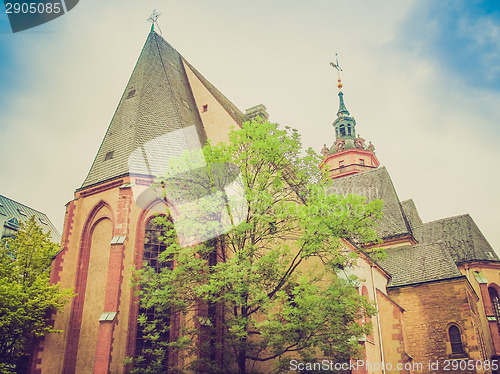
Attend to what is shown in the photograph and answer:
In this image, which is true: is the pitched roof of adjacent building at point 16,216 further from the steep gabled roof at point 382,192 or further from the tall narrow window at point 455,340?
the tall narrow window at point 455,340

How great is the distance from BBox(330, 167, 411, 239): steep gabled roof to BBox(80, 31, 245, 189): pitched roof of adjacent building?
43.0ft

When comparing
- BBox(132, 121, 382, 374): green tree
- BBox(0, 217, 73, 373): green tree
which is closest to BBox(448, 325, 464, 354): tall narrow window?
BBox(132, 121, 382, 374): green tree

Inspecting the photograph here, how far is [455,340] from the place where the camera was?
20.5 m

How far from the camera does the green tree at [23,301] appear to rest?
15.0m

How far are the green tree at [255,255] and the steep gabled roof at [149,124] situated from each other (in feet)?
14.7

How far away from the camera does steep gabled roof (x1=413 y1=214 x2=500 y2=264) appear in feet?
96.2

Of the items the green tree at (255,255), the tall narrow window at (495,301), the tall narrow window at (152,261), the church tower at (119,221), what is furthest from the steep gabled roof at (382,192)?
the tall narrow window at (152,261)

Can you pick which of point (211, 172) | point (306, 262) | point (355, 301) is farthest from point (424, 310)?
point (211, 172)

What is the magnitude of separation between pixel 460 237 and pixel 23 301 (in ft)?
90.0

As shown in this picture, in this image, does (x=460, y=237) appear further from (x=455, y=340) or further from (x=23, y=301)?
(x=23, y=301)

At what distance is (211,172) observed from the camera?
1380 cm

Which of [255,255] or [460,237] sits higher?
[460,237]

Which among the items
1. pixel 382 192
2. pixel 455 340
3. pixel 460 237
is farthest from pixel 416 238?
pixel 455 340

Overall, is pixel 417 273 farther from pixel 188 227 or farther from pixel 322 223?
pixel 188 227
